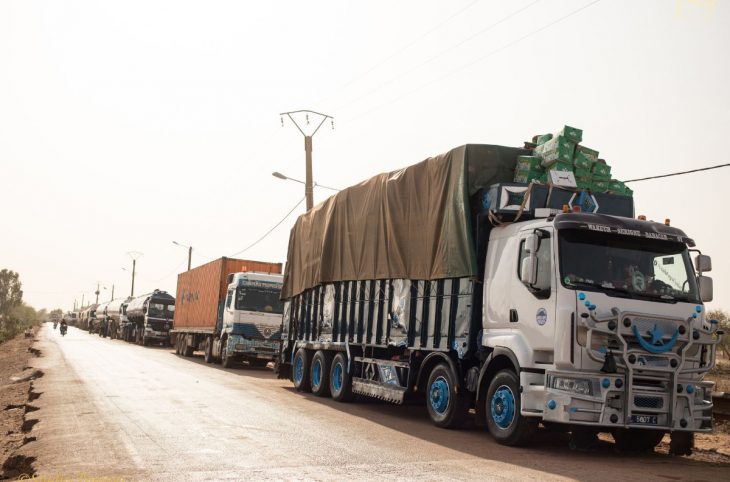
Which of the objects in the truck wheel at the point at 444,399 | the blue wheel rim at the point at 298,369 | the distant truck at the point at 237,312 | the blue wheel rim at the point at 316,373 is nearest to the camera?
the truck wheel at the point at 444,399

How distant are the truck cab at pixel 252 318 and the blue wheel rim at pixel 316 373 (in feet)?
29.9

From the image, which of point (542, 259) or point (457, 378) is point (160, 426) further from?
point (542, 259)

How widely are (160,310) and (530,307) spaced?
3920 cm

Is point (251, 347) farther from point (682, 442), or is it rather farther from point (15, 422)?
point (682, 442)

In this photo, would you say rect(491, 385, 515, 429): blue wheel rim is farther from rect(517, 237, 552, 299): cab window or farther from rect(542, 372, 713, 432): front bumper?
rect(517, 237, 552, 299): cab window

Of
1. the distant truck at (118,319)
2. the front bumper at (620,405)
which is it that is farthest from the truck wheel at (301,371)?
the distant truck at (118,319)

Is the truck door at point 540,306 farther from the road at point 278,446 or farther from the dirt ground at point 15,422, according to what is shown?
the dirt ground at point 15,422

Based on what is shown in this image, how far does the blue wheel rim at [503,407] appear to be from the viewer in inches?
372

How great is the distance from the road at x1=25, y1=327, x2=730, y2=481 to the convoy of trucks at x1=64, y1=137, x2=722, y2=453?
20.8 inches

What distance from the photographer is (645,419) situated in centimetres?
884

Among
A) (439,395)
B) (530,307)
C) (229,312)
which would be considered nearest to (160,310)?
(229,312)

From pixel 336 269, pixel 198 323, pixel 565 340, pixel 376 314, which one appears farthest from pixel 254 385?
pixel 198 323

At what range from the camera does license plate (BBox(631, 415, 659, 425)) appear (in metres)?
8.77

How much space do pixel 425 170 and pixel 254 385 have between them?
27.4 ft
